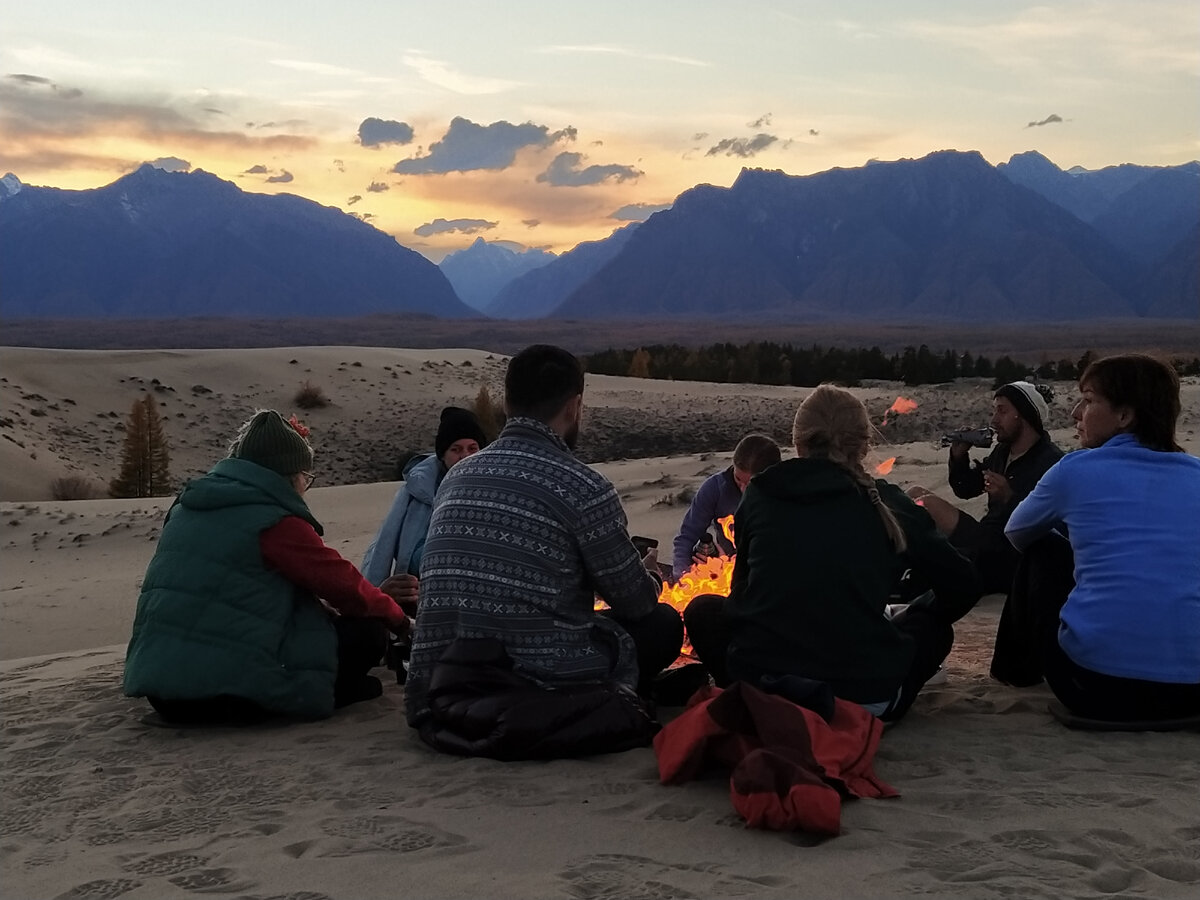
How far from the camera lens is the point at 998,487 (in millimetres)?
6543

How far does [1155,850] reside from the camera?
3.71m

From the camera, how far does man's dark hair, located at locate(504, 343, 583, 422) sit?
4.71 m

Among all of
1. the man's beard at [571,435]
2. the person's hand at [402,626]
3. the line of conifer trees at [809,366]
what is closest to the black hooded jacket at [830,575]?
the man's beard at [571,435]

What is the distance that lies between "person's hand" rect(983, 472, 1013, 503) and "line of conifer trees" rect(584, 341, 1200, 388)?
90.3 ft

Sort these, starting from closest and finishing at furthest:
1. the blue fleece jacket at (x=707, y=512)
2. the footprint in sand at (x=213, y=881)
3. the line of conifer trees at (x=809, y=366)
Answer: the footprint in sand at (x=213, y=881), the blue fleece jacket at (x=707, y=512), the line of conifer trees at (x=809, y=366)

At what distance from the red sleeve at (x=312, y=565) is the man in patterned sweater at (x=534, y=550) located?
547mm

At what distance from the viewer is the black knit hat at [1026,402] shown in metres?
6.82

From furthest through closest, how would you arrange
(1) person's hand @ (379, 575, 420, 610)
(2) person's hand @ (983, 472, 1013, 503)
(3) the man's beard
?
(2) person's hand @ (983, 472, 1013, 503) < (1) person's hand @ (379, 575, 420, 610) < (3) the man's beard

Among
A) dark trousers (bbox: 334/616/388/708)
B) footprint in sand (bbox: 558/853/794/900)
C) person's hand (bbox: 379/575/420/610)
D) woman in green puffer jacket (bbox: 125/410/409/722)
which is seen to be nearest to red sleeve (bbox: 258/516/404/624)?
woman in green puffer jacket (bbox: 125/410/409/722)

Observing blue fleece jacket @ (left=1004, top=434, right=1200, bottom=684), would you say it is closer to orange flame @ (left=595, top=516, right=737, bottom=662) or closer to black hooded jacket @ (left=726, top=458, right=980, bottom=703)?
black hooded jacket @ (left=726, top=458, right=980, bottom=703)

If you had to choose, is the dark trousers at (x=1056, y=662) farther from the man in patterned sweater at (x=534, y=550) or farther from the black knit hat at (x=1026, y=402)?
the man in patterned sweater at (x=534, y=550)

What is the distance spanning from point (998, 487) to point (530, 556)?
321cm

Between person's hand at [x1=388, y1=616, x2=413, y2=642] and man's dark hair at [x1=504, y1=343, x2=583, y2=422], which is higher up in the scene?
man's dark hair at [x1=504, y1=343, x2=583, y2=422]

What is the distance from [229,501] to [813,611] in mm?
2597
